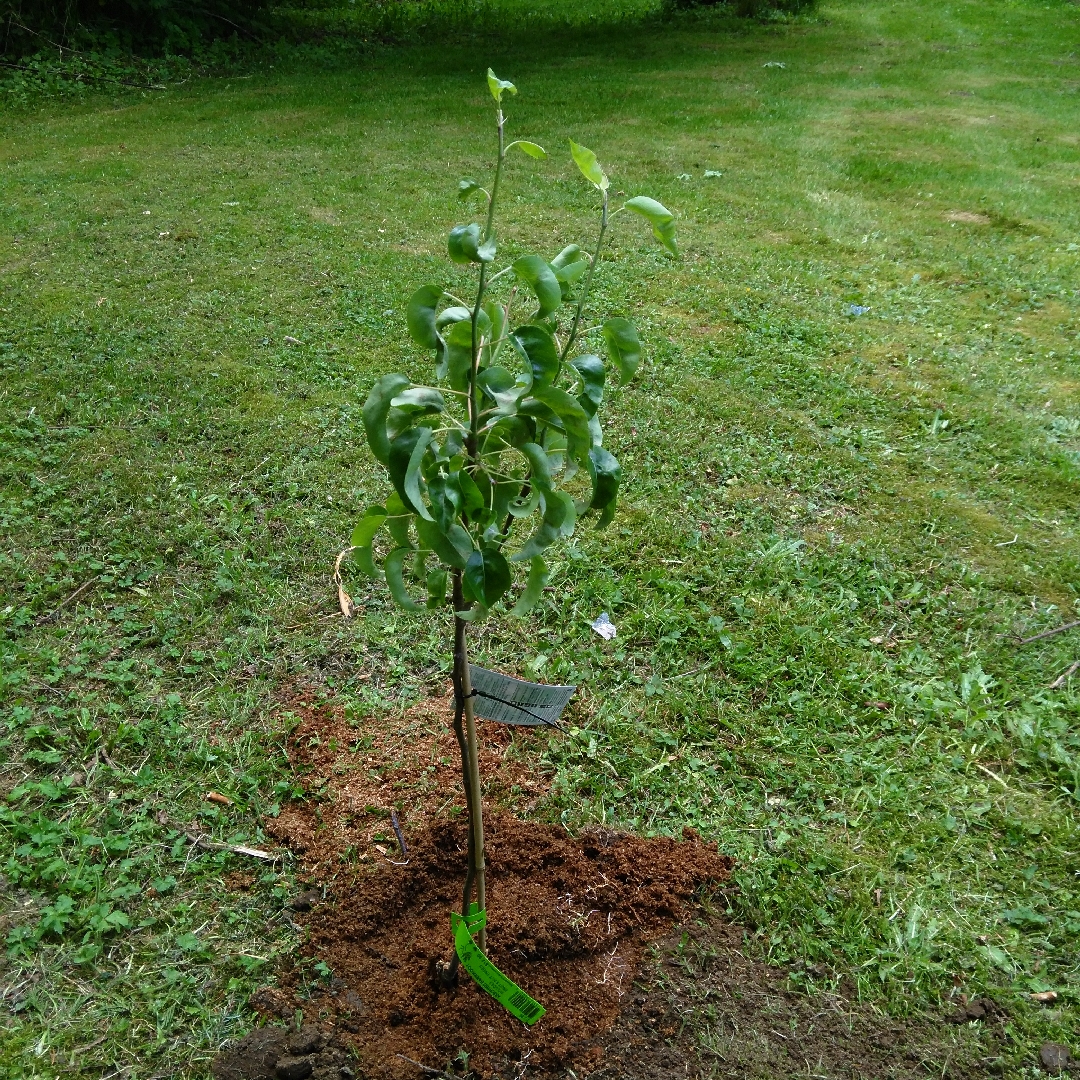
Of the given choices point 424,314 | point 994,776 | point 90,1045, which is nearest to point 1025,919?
point 994,776

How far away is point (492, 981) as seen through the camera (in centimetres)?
152

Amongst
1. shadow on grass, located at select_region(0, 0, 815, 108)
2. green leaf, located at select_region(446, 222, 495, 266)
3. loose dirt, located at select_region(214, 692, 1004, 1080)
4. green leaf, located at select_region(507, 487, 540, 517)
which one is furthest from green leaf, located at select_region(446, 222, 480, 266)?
shadow on grass, located at select_region(0, 0, 815, 108)

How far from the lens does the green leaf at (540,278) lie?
125cm

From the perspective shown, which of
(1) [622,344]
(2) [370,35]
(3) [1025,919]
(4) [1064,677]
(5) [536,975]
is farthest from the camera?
(2) [370,35]

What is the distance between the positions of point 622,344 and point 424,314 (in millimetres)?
322

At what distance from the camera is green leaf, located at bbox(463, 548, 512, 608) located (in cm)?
135

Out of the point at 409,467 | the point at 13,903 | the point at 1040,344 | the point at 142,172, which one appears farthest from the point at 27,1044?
the point at 142,172

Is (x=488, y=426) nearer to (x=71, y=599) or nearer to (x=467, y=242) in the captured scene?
(x=467, y=242)

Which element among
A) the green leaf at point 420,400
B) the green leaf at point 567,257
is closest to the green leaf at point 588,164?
the green leaf at point 567,257

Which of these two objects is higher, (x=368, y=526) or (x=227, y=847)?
(x=368, y=526)

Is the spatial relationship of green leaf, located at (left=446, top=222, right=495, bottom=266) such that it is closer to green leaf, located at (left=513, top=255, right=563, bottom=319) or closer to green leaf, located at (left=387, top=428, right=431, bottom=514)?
green leaf, located at (left=513, top=255, right=563, bottom=319)

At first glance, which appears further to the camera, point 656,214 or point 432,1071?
point 432,1071

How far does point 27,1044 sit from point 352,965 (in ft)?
2.08

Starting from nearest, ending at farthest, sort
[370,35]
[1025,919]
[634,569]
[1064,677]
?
[1025,919], [1064,677], [634,569], [370,35]
